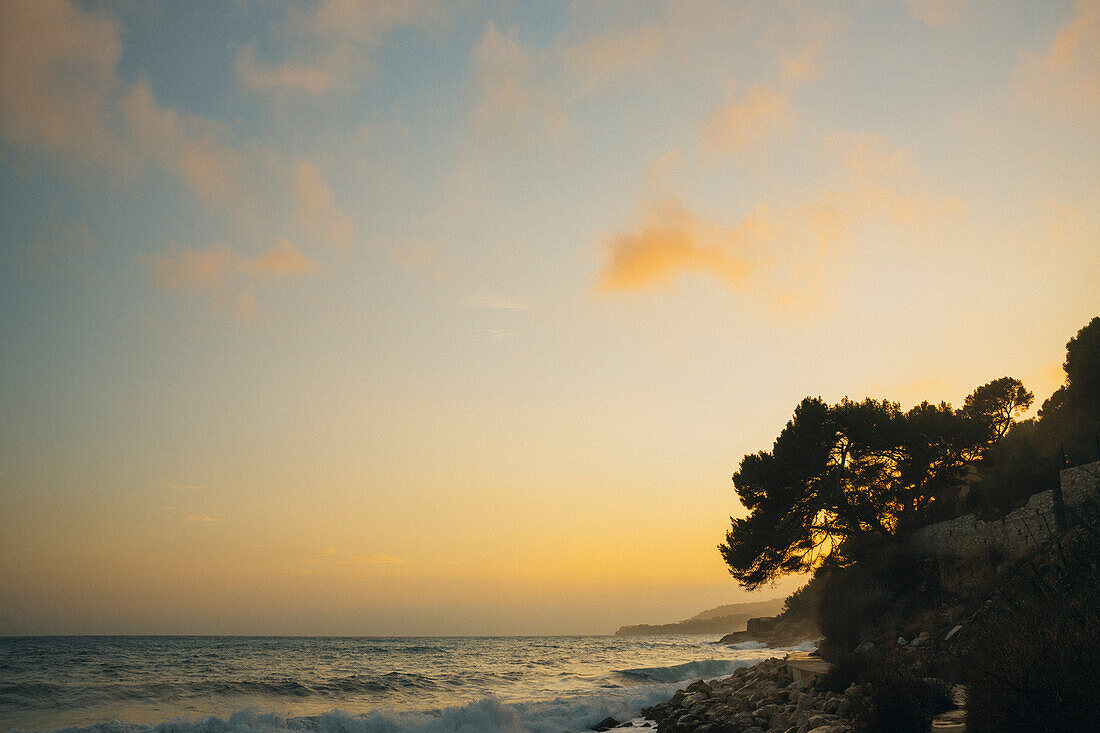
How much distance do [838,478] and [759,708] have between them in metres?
17.1

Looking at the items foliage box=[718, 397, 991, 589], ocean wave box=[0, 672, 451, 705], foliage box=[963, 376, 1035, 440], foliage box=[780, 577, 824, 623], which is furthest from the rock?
foliage box=[780, 577, 824, 623]

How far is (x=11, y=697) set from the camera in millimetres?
25141

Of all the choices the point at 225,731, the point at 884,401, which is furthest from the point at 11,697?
A: the point at 884,401

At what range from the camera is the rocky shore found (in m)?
12.3

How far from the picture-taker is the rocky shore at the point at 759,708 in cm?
1232

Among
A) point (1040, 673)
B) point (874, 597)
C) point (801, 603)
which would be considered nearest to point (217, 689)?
point (874, 597)

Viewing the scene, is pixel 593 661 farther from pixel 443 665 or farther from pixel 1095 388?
pixel 1095 388

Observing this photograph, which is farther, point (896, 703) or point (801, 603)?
Answer: point (801, 603)

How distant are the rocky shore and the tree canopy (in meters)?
6.37

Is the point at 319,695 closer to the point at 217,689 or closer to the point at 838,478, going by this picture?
the point at 217,689

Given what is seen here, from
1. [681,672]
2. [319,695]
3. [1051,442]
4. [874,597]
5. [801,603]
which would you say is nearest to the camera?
[874,597]

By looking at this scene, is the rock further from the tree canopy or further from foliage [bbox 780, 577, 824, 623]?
foliage [bbox 780, 577, 824, 623]

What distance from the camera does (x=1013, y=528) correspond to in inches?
835

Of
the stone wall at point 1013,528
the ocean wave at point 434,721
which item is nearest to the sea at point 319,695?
the ocean wave at point 434,721
